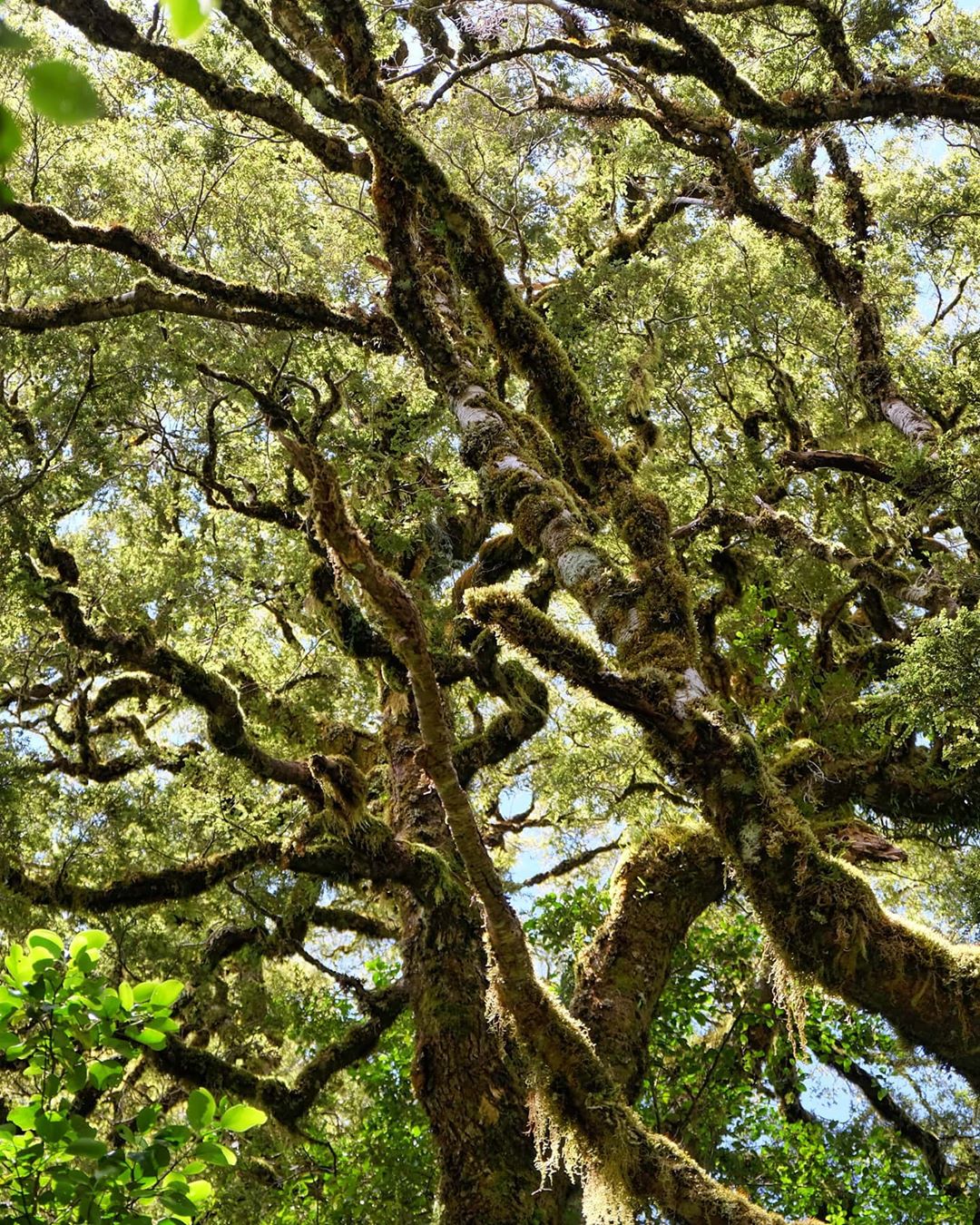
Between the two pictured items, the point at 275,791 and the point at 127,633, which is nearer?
the point at 127,633

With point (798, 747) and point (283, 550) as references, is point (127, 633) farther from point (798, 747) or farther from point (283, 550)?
point (798, 747)

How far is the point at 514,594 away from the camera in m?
5.38

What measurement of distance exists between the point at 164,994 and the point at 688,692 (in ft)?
9.53

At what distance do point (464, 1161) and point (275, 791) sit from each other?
5719 mm

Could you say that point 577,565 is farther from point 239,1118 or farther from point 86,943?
point 239,1118

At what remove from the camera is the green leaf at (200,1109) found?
101 inches

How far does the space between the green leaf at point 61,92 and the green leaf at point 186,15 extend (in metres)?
0.13

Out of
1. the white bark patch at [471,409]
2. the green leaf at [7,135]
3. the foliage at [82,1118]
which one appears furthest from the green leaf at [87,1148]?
the white bark patch at [471,409]

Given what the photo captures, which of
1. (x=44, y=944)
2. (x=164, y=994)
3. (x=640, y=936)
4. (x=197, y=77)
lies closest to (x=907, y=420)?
(x=640, y=936)

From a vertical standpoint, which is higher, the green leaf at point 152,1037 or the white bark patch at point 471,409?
the white bark patch at point 471,409

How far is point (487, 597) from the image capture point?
5.35m

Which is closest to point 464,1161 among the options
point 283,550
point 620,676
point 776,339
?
point 620,676

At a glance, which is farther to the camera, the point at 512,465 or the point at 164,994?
the point at 512,465

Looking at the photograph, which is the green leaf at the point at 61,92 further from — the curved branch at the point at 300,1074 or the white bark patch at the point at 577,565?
the curved branch at the point at 300,1074
